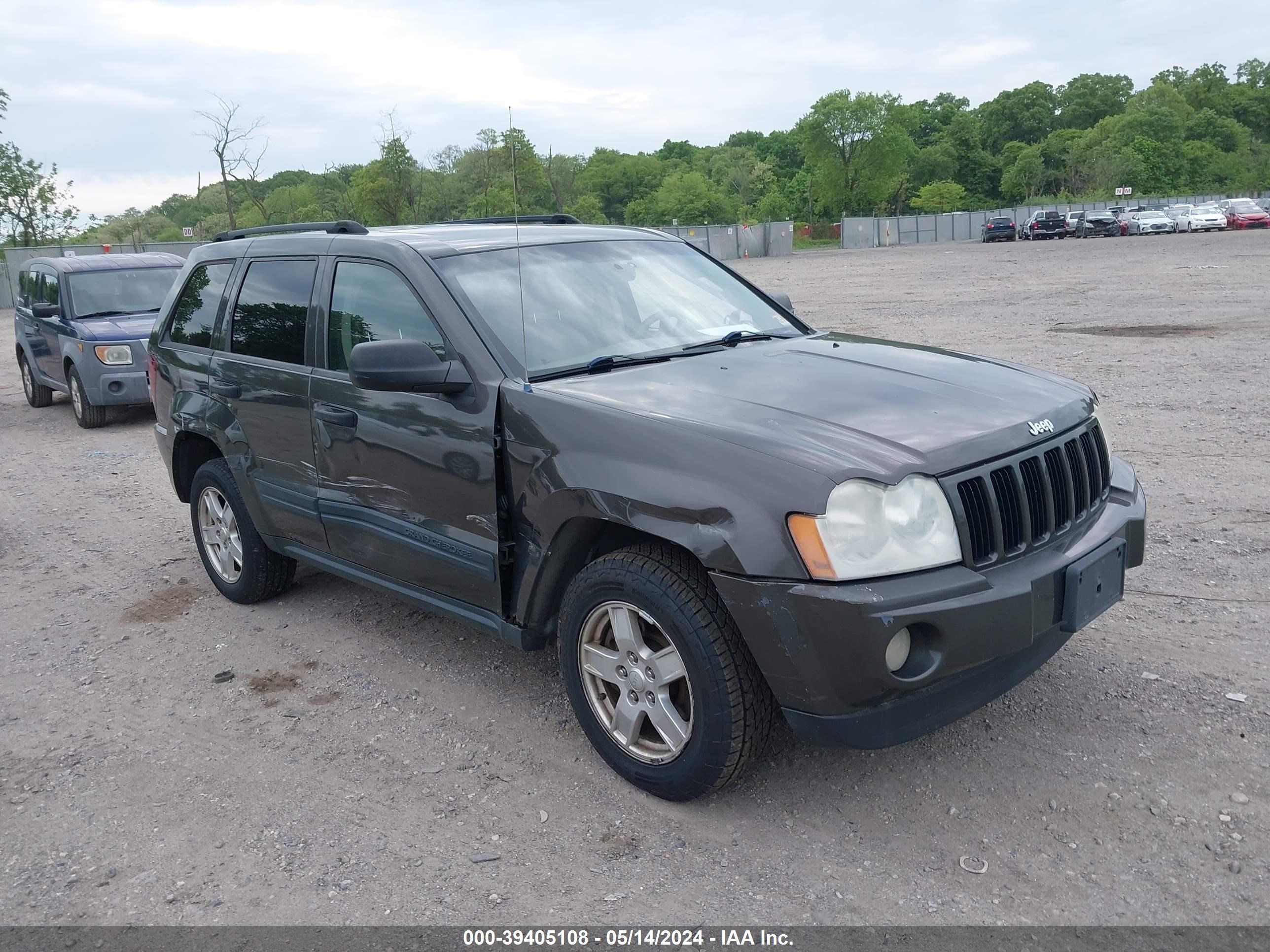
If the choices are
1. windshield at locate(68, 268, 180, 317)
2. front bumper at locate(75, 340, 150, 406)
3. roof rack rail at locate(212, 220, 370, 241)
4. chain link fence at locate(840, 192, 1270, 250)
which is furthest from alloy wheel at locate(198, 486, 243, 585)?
chain link fence at locate(840, 192, 1270, 250)

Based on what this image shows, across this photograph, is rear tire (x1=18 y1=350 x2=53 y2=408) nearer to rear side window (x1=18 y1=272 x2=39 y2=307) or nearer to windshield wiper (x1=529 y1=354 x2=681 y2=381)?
rear side window (x1=18 y1=272 x2=39 y2=307)

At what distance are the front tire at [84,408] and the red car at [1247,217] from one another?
5650cm

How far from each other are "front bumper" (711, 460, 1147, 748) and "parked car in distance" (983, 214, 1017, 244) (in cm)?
6112

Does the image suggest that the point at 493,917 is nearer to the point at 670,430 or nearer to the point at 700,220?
the point at 670,430

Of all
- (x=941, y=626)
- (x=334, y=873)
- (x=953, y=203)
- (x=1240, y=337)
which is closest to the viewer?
(x=941, y=626)

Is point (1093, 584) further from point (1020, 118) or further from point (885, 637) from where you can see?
point (1020, 118)

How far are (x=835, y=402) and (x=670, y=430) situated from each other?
60 centimetres

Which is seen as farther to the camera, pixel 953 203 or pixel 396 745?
pixel 953 203

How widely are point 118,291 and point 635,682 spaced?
10896 millimetres

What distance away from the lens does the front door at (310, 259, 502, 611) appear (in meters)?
3.79

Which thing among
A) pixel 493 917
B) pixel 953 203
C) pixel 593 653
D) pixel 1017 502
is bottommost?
pixel 493 917

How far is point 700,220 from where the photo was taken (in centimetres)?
8931

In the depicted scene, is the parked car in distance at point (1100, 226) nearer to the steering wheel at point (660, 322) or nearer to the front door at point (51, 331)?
the front door at point (51, 331)

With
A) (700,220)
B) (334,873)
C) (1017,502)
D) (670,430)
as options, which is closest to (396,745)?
(334,873)
